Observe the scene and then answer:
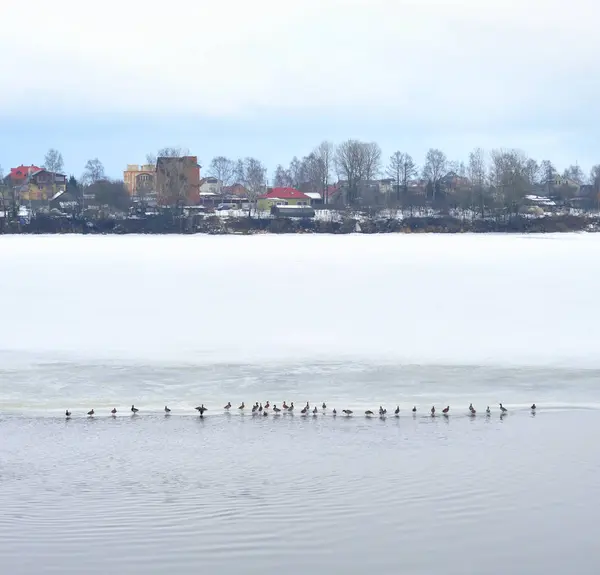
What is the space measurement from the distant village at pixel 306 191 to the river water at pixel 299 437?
71315 millimetres

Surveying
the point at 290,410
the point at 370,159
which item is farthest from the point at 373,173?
the point at 290,410

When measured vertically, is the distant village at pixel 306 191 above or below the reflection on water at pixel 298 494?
above

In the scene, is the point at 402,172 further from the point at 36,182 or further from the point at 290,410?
the point at 290,410

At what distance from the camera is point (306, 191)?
142500mm

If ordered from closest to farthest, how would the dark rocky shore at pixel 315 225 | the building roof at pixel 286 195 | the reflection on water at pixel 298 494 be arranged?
the reflection on water at pixel 298 494
the dark rocky shore at pixel 315 225
the building roof at pixel 286 195

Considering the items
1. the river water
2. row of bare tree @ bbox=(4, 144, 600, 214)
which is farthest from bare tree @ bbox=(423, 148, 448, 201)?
the river water

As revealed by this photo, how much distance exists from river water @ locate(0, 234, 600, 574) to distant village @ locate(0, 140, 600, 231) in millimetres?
71315

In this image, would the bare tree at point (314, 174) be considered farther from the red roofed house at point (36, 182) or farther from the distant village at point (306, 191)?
the red roofed house at point (36, 182)

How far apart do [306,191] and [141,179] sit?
24286 mm

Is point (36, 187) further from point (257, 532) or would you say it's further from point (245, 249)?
point (257, 532)

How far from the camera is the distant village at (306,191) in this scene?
341ft

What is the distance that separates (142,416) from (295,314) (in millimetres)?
13407

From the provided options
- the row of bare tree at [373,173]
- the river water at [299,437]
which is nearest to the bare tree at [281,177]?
the row of bare tree at [373,173]

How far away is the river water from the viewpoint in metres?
10.8
